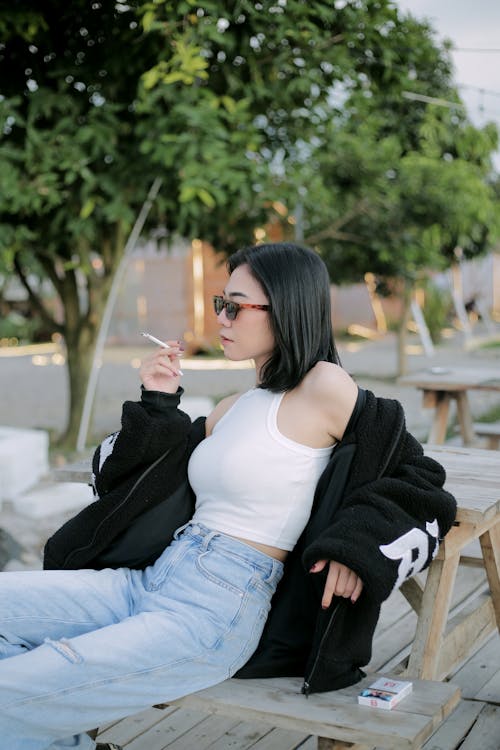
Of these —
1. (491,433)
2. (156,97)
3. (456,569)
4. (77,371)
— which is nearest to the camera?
(456,569)

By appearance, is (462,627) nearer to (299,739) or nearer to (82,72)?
(299,739)

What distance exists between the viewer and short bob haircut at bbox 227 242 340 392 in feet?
7.38

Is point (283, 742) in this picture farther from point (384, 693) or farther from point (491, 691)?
point (384, 693)

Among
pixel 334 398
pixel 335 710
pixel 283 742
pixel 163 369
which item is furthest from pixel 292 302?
pixel 283 742

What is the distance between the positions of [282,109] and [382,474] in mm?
5765

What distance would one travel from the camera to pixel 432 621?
8.34ft

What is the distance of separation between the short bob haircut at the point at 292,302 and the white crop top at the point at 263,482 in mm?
93

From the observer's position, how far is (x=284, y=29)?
5.85 meters

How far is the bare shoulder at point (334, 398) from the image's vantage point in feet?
7.25

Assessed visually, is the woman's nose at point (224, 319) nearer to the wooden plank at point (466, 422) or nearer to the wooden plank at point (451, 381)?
the wooden plank at point (451, 381)

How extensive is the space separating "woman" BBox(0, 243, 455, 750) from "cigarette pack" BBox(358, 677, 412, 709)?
0.22 feet

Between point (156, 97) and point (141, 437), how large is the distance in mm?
4144

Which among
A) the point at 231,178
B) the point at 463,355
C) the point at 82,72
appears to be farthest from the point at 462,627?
the point at 463,355

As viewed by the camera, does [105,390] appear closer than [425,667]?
No
